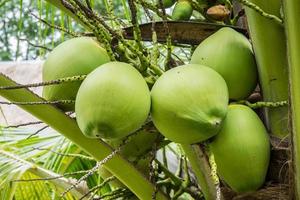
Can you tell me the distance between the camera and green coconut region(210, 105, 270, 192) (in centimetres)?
99

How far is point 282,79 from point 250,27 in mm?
126

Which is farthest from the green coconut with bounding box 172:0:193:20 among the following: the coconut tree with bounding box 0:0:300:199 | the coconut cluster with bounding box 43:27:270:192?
the coconut cluster with bounding box 43:27:270:192

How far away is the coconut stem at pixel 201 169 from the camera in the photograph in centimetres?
117

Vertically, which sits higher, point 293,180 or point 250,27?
point 250,27

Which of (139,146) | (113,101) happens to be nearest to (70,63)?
(113,101)

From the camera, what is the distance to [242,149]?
99 cm

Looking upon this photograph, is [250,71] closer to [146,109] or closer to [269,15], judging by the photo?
[269,15]

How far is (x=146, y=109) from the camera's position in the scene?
0.90 meters

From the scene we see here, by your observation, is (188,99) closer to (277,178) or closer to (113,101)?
(113,101)

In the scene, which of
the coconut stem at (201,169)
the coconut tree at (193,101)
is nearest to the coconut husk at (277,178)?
the coconut tree at (193,101)

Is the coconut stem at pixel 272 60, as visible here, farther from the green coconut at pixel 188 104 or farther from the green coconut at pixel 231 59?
the green coconut at pixel 188 104

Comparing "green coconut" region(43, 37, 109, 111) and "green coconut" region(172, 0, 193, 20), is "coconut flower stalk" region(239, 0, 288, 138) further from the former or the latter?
"green coconut" region(43, 37, 109, 111)

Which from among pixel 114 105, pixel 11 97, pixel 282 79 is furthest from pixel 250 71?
pixel 11 97

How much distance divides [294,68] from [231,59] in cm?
13
